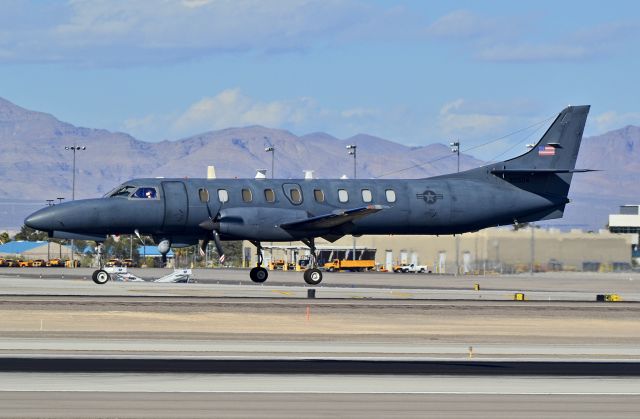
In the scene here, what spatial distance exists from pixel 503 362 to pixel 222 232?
79.9ft

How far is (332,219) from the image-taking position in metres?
52.6

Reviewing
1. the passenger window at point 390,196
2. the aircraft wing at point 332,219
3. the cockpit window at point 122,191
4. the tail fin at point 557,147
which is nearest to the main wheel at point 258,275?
the aircraft wing at point 332,219

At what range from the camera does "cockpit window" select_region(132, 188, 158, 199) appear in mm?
52219

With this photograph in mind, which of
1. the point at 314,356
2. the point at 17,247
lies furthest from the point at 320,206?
the point at 17,247

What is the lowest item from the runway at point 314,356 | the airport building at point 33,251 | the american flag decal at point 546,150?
the runway at point 314,356

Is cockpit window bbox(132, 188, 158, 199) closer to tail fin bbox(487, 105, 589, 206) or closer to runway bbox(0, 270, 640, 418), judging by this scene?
runway bbox(0, 270, 640, 418)

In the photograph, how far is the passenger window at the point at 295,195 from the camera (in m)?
53.9

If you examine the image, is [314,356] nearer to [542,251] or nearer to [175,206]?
[175,206]

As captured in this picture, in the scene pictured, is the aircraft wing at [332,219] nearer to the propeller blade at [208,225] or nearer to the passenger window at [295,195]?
the passenger window at [295,195]

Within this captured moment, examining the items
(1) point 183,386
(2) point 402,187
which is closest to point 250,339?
(1) point 183,386

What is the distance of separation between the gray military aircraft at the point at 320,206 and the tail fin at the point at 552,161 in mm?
47

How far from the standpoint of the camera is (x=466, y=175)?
57.9 metres

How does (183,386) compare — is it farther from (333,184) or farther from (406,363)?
(333,184)

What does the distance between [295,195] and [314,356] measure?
23.8m
